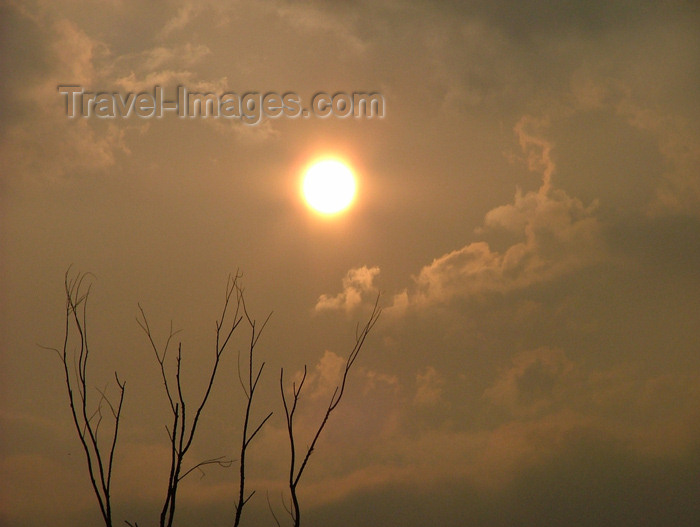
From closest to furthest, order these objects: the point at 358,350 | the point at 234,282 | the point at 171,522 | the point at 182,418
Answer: the point at 171,522 < the point at 182,418 < the point at 358,350 < the point at 234,282

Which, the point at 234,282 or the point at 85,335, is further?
the point at 234,282

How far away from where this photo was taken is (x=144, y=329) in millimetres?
3695

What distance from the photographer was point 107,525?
3107 mm

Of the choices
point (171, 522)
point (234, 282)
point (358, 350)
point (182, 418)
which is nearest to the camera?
point (171, 522)

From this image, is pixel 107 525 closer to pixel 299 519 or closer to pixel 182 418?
pixel 182 418

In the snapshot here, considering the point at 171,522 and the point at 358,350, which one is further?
the point at 358,350

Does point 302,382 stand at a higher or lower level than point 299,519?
higher

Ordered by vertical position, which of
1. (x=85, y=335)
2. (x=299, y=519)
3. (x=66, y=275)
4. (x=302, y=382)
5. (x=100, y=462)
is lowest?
(x=299, y=519)

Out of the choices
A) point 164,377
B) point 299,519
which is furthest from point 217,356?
point 299,519

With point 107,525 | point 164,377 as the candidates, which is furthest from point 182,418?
point 107,525

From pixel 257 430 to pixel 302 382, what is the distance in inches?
12.3

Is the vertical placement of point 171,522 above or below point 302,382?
below

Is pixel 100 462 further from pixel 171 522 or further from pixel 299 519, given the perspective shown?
pixel 299 519

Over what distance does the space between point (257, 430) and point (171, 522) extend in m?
0.55
